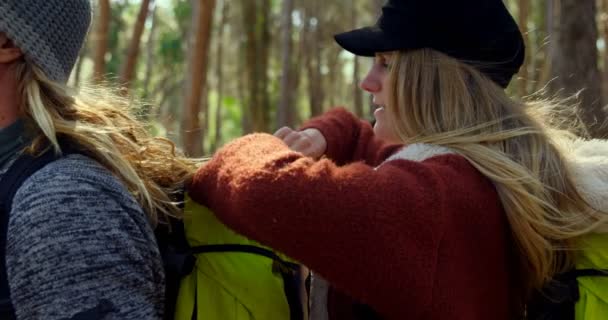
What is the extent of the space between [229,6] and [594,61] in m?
16.8

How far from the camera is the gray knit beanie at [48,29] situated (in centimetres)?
183

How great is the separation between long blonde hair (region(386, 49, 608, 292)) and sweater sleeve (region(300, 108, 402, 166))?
426mm

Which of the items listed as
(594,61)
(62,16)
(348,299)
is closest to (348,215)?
(348,299)

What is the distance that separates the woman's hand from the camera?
2258 millimetres

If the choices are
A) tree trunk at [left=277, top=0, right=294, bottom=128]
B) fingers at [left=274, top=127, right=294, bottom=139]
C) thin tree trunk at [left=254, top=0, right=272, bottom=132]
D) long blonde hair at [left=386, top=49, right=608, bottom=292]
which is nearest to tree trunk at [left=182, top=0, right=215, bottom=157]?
tree trunk at [left=277, top=0, right=294, bottom=128]

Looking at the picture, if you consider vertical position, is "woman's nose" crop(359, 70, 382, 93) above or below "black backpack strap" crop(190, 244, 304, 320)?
above

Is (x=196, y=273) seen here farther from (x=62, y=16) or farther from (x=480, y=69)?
(x=480, y=69)

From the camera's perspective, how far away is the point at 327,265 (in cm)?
168

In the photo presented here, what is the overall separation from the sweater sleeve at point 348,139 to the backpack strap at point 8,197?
992 millimetres

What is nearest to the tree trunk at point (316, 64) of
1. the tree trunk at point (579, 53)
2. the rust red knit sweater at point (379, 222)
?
the tree trunk at point (579, 53)

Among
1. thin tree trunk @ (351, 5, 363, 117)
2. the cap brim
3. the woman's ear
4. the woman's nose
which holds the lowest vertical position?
thin tree trunk @ (351, 5, 363, 117)

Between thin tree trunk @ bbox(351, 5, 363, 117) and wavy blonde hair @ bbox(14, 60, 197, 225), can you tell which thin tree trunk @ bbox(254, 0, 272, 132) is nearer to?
thin tree trunk @ bbox(351, 5, 363, 117)

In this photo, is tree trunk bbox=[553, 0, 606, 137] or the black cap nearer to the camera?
the black cap

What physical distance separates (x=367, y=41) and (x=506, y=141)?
0.47 meters
